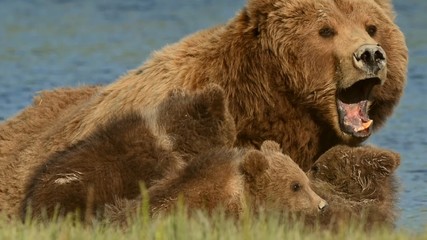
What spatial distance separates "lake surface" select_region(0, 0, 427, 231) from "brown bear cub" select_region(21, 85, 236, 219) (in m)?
2.32

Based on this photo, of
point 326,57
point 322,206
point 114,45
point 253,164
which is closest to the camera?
point 253,164

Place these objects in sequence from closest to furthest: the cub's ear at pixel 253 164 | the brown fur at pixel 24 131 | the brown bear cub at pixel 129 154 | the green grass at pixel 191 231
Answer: the green grass at pixel 191 231 < the cub's ear at pixel 253 164 < the brown bear cub at pixel 129 154 < the brown fur at pixel 24 131

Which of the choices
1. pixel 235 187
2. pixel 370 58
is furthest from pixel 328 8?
pixel 235 187

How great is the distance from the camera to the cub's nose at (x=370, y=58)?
28.7ft

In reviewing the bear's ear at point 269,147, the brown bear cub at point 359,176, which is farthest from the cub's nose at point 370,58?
the bear's ear at point 269,147

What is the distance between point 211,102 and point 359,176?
111 centimetres

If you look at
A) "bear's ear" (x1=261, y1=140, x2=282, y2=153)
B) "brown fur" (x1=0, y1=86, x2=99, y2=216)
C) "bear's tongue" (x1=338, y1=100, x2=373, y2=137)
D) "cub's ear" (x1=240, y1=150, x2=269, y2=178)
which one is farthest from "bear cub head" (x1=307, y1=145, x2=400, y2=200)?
"brown fur" (x1=0, y1=86, x2=99, y2=216)

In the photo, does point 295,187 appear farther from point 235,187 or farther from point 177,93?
point 177,93

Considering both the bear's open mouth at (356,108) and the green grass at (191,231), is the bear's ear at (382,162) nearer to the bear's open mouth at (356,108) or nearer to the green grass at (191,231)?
the bear's open mouth at (356,108)

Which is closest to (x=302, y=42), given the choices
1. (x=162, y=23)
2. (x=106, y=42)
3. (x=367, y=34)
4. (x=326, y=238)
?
(x=367, y=34)

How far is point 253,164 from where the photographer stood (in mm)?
7801

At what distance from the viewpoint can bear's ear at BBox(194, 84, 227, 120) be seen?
8.47 m

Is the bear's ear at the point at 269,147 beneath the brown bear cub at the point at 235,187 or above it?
above

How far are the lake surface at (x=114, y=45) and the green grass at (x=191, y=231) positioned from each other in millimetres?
3320
